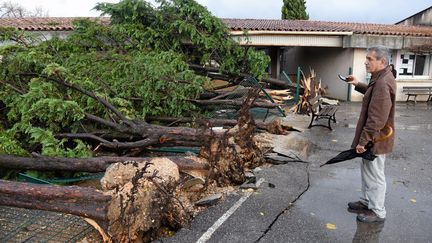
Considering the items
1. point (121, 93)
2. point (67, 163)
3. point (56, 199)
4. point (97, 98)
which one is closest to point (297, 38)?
point (121, 93)

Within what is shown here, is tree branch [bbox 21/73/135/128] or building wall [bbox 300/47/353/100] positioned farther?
building wall [bbox 300/47/353/100]

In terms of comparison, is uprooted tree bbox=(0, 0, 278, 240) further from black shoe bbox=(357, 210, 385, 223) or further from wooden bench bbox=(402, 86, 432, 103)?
wooden bench bbox=(402, 86, 432, 103)

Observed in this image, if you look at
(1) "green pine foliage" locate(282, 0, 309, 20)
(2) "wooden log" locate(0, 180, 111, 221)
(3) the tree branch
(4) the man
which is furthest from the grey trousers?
(1) "green pine foliage" locate(282, 0, 309, 20)

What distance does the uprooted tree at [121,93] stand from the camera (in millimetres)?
5348

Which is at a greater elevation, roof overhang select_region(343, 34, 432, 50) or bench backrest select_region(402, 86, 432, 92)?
roof overhang select_region(343, 34, 432, 50)

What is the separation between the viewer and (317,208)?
4699 millimetres

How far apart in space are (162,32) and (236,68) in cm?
217

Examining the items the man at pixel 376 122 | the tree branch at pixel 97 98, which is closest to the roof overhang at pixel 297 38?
the tree branch at pixel 97 98

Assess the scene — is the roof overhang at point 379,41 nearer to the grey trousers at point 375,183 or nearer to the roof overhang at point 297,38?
the roof overhang at point 297,38

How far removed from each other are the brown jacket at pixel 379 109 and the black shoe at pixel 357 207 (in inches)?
34.7

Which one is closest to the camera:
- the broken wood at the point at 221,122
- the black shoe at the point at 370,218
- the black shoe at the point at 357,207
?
the black shoe at the point at 370,218

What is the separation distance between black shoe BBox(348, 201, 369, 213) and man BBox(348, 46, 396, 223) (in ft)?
0.62

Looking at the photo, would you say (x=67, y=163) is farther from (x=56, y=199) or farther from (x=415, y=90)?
(x=415, y=90)

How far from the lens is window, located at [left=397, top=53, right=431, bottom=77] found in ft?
56.1
